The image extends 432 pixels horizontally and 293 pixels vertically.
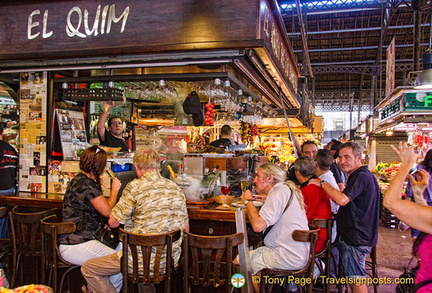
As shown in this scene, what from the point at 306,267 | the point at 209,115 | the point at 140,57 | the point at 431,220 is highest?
the point at 140,57

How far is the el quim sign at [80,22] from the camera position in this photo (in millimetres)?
3551

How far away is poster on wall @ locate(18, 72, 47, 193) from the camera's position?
429 cm

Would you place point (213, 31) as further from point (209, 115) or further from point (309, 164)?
point (209, 115)

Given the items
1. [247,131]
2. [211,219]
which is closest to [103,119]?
[211,219]

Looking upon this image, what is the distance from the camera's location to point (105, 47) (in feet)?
11.7

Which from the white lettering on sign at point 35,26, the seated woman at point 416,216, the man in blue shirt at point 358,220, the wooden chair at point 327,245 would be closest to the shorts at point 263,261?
the wooden chair at point 327,245

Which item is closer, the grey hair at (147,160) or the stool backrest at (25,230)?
the grey hair at (147,160)

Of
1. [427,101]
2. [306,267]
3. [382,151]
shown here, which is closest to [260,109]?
[427,101]

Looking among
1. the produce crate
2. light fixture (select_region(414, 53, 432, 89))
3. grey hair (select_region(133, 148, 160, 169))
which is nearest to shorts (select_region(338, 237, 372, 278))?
grey hair (select_region(133, 148, 160, 169))

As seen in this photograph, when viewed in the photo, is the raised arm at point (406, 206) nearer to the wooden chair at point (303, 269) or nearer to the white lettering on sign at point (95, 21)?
the wooden chair at point (303, 269)

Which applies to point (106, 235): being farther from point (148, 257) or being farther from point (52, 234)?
point (148, 257)

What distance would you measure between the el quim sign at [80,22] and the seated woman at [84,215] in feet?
4.59

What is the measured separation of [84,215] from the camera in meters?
3.13

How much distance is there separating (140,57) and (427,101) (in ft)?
18.0
